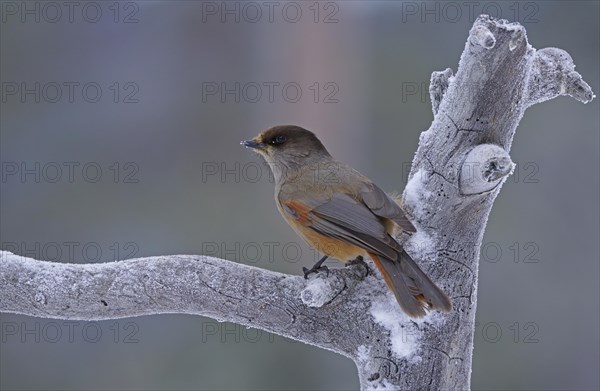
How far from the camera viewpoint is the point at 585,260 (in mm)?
6086

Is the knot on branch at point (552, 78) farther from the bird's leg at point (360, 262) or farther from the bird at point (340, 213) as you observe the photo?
the bird's leg at point (360, 262)

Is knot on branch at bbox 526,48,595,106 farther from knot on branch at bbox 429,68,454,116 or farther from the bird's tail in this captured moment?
the bird's tail

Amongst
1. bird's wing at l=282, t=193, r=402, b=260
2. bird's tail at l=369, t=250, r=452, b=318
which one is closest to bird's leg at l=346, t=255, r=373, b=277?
bird's wing at l=282, t=193, r=402, b=260

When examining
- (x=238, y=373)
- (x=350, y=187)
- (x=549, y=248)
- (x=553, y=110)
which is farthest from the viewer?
(x=553, y=110)

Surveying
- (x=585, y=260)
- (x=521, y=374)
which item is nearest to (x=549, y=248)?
(x=585, y=260)

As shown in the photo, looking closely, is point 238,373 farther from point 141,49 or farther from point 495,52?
point 495,52

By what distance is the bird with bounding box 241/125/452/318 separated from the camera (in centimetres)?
266

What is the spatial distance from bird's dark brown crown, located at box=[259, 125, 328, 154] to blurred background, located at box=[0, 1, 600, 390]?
2176mm

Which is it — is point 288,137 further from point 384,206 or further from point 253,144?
point 384,206

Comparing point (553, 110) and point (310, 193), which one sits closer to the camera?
point (310, 193)

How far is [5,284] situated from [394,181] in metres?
3.74

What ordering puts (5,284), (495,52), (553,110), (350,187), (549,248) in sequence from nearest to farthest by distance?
(495,52) < (5,284) < (350,187) < (549,248) < (553,110)

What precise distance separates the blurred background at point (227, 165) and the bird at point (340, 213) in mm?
2183

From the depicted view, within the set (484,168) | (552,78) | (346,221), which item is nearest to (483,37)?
(484,168)
